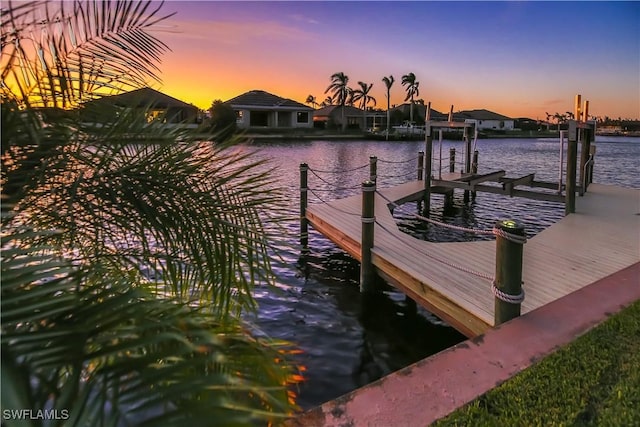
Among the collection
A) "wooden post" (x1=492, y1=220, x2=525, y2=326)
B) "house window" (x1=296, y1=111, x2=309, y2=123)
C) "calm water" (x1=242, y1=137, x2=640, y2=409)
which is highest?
"house window" (x1=296, y1=111, x2=309, y2=123)

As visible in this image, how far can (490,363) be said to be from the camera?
2979 millimetres

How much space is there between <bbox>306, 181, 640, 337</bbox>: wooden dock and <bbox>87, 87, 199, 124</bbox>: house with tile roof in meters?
3.27

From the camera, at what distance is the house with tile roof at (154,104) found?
2232 mm

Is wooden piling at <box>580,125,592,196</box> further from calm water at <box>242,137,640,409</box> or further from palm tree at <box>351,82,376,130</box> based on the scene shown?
palm tree at <box>351,82,376,130</box>

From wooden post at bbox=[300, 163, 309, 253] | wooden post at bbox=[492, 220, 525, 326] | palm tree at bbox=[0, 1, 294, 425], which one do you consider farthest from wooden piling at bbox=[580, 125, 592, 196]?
palm tree at bbox=[0, 1, 294, 425]

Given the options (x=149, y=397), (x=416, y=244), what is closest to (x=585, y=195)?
(x=416, y=244)

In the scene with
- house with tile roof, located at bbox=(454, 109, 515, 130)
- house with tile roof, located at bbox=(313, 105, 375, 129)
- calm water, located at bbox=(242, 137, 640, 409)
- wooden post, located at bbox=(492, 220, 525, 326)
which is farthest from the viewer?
house with tile roof, located at bbox=(454, 109, 515, 130)

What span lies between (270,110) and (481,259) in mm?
55475

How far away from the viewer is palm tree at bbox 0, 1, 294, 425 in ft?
3.65

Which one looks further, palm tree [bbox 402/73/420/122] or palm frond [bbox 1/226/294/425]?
palm tree [bbox 402/73/420/122]

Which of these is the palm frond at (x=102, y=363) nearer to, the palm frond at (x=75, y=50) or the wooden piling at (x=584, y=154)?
the palm frond at (x=75, y=50)

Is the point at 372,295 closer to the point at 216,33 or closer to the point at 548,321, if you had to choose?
the point at 548,321

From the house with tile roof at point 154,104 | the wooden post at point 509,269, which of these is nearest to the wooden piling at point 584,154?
the wooden post at point 509,269

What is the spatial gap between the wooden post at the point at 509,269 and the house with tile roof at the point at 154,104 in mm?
2551
